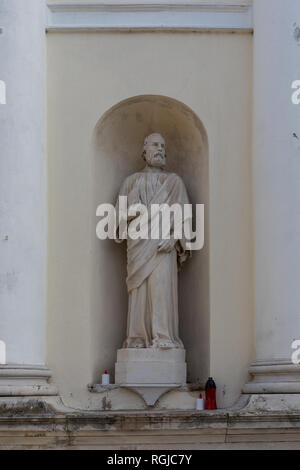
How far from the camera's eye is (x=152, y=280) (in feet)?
39.6

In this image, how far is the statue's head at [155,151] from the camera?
12.5 m

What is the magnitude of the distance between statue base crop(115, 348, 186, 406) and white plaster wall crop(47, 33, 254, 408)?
0.14m

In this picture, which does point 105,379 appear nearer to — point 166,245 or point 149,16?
point 166,245

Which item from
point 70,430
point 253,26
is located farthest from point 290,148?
point 70,430

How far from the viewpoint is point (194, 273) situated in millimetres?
12508

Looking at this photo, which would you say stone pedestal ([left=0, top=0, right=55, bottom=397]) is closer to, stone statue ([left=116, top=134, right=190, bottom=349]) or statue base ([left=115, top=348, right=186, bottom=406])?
statue base ([left=115, top=348, right=186, bottom=406])

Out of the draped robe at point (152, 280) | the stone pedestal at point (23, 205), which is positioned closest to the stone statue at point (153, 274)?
the draped robe at point (152, 280)

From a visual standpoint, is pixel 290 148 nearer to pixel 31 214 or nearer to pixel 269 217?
pixel 269 217

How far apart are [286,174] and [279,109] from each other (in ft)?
2.17

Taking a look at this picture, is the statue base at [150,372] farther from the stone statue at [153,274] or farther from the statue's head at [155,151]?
the statue's head at [155,151]

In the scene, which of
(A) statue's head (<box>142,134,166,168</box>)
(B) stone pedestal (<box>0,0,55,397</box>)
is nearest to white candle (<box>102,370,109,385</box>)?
(B) stone pedestal (<box>0,0,55,397</box>)

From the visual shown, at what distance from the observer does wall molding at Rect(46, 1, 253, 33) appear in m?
12.5

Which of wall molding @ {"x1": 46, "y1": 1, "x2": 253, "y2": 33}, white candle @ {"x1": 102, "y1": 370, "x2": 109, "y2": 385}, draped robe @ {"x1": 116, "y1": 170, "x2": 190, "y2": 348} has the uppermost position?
wall molding @ {"x1": 46, "y1": 1, "x2": 253, "y2": 33}

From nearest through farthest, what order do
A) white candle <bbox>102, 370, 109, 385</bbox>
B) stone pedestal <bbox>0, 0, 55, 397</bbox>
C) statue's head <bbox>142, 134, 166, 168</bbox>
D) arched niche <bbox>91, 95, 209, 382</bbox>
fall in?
stone pedestal <bbox>0, 0, 55, 397</bbox> < white candle <bbox>102, 370, 109, 385</bbox> < arched niche <bbox>91, 95, 209, 382</bbox> < statue's head <bbox>142, 134, 166, 168</bbox>
